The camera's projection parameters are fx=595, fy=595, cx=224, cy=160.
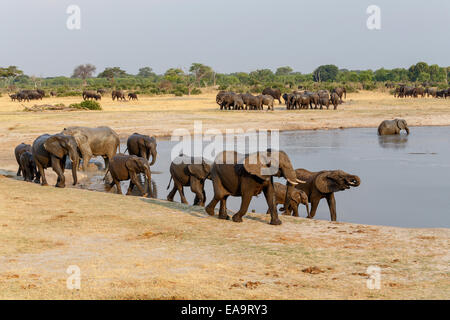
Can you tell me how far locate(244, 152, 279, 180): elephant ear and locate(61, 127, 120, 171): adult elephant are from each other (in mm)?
8153

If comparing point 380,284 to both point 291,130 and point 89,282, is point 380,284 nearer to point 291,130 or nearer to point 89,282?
point 89,282

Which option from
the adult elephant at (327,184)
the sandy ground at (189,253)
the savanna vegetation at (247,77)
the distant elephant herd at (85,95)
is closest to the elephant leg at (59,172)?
the sandy ground at (189,253)

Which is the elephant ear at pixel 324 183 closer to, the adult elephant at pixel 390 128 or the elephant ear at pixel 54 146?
the elephant ear at pixel 54 146

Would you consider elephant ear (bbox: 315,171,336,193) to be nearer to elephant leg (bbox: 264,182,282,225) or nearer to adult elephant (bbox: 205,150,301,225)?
adult elephant (bbox: 205,150,301,225)

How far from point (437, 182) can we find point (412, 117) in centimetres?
1964

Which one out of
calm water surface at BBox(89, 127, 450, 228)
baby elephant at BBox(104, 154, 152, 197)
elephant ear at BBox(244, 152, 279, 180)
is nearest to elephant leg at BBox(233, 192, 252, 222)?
elephant ear at BBox(244, 152, 279, 180)

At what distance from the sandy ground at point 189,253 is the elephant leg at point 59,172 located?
0.51 m

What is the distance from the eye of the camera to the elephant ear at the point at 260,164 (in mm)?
9133

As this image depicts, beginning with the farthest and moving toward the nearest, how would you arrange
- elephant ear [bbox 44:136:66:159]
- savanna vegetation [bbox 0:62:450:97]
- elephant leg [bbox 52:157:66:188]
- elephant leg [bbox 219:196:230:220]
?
1. savanna vegetation [bbox 0:62:450:97]
2. elephant ear [bbox 44:136:66:159]
3. elephant leg [bbox 52:157:66:188]
4. elephant leg [bbox 219:196:230:220]

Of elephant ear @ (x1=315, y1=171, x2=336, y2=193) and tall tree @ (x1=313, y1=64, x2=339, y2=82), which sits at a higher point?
tall tree @ (x1=313, y1=64, x2=339, y2=82)

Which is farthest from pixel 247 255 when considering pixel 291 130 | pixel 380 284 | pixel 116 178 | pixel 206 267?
pixel 291 130

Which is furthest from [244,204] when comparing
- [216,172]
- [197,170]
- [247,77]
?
[247,77]

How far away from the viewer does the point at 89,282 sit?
6355 millimetres

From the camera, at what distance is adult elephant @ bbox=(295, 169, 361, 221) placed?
36.6ft
